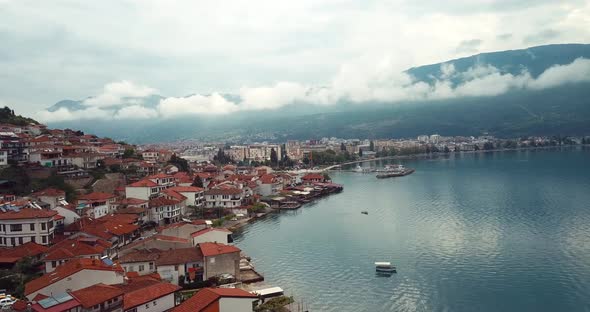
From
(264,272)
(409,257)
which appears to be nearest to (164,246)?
(264,272)

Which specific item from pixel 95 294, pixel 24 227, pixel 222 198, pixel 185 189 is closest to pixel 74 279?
pixel 95 294

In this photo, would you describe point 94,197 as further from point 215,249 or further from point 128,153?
point 128,153

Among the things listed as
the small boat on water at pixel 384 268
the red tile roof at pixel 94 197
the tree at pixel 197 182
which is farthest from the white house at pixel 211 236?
the tree at pixel 197 182

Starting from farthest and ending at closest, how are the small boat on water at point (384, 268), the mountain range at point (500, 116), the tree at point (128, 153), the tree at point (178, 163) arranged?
1. the mountain range at point (500, 116)
2. the tree at point (178, 163)
3. the tree at point (128, 153)
4. the small boat on water at point (384, 268)

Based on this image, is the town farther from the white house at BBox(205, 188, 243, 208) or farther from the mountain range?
the mountain range

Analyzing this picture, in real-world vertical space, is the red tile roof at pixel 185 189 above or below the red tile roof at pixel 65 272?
above

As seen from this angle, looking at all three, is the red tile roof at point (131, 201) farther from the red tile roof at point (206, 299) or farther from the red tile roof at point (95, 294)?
the red tile roof at point (206, 299)

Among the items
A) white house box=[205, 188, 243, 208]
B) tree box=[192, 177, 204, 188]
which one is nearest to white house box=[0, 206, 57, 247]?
white house box=[205, 188, 243, 208]

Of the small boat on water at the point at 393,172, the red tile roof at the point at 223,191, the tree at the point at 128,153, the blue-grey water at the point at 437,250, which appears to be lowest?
the blue-grey water at the point at 437,250

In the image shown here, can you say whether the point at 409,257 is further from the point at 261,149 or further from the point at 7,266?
the point at 261,149
